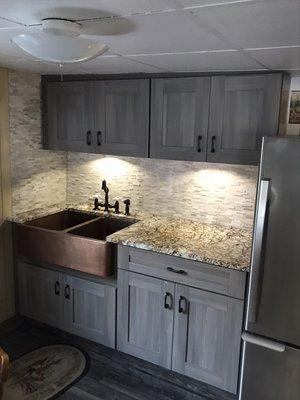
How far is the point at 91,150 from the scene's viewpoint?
2.96 m

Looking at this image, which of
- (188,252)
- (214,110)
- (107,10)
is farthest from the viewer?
(214,110)

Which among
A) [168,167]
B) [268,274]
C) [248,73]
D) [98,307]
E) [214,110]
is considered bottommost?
[98,307]

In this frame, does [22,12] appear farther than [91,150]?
No

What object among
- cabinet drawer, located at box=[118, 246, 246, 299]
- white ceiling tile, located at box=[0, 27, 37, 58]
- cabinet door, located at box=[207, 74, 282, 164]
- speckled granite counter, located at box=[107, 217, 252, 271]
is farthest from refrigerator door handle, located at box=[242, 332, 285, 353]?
white ceiling tile, located at box=[0, 27, 37, 58]

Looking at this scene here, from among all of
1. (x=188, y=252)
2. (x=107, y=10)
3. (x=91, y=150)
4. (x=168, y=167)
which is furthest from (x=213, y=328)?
(x=107, y=10)

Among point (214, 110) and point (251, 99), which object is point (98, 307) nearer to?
point (214, 110)

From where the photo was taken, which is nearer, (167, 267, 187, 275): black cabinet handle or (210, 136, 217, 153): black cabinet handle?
(167, 267, 187, 275): black cabinet handle

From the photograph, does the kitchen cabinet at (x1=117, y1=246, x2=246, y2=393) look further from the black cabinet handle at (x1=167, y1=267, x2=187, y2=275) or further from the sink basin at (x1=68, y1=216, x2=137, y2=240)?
the sink basin at (x1=68, y1=216, x2=137, y2=240)

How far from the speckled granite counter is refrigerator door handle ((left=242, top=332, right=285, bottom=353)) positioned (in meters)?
0.39

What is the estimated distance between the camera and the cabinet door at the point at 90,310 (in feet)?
8.73

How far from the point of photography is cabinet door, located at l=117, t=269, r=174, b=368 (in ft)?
8.05

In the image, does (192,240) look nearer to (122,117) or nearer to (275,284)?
(275,284)

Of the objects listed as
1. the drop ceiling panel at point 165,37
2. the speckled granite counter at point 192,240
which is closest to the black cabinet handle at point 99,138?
the speckled granite counter at point 192,240

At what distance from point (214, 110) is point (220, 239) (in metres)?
0.90
